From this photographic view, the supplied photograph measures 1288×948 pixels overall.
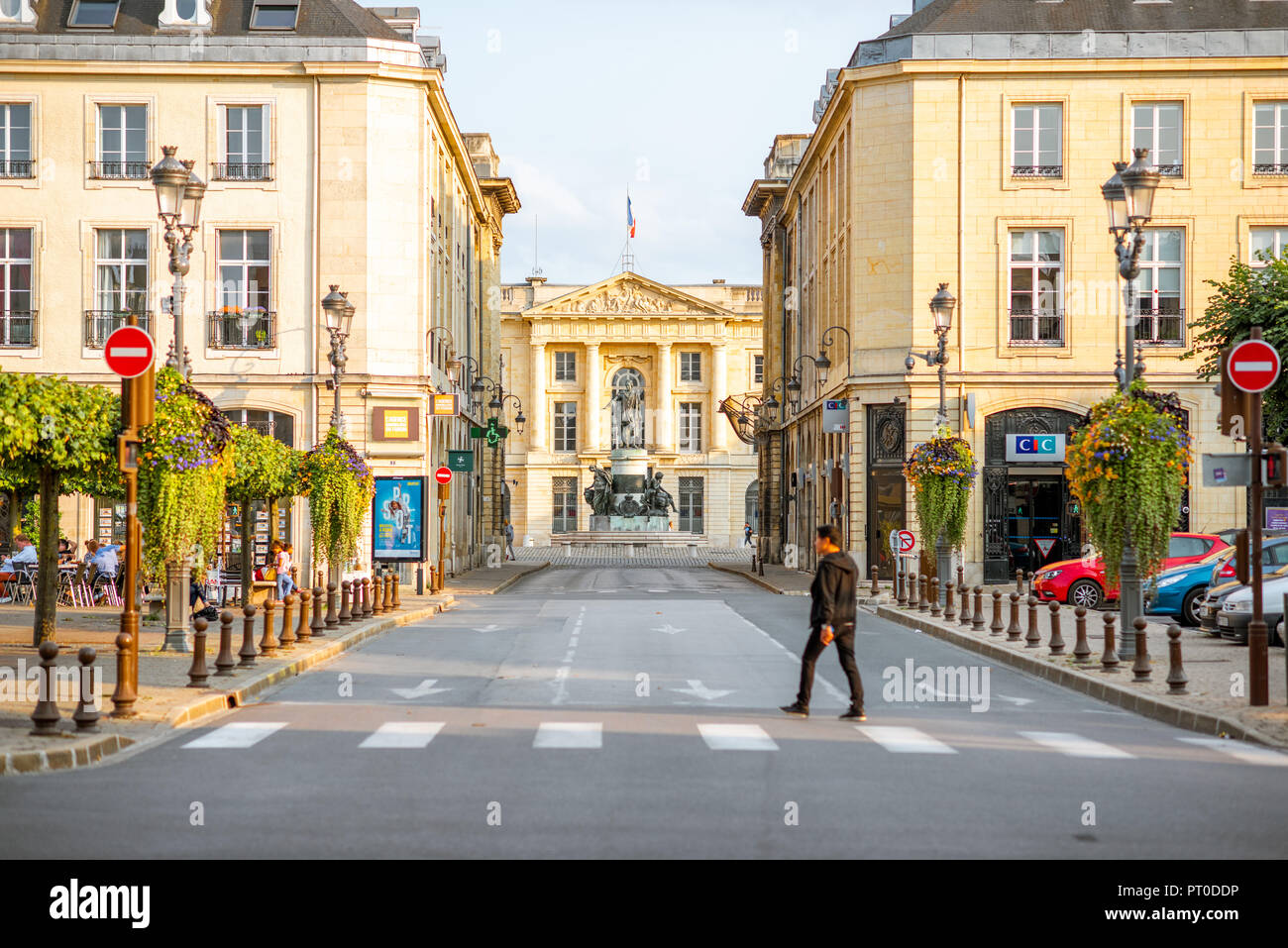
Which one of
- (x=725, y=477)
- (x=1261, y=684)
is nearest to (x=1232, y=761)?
(x=1261, y=684)

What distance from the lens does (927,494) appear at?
3186 centimetres

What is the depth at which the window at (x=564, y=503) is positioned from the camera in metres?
104

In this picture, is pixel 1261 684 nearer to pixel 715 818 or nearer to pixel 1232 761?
pixel 1232 761

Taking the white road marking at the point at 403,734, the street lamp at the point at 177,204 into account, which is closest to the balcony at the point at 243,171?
the street lamp at the point at 177,204

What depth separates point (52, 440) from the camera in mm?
18391

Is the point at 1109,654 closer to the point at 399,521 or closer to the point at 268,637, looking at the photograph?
the point at 268,637

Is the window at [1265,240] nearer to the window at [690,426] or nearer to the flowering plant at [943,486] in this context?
the flowering plant at [943,486]

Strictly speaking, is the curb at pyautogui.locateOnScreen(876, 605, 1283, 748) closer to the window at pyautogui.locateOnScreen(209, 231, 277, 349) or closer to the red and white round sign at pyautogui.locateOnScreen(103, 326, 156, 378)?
the red and white round sign at pyautogui.locateOnScreen(103, 326, 156, 378)

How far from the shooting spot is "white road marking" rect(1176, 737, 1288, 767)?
37.4ft

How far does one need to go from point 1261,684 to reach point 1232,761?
9.59 feet

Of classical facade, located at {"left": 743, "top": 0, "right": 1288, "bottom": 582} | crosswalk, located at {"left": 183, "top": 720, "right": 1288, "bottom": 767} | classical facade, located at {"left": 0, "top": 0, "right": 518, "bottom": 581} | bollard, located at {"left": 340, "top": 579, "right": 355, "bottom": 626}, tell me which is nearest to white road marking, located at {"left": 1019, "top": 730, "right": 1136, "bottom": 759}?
crosswalk, located at {"left": 183, "top": 720, "right": 1288, "bottom": 767}

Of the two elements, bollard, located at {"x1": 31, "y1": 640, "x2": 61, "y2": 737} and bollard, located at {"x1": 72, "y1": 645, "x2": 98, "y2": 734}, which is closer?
bollard, located at {"x1": 31, "y1": 640, "x2": 61, "y2": 737}

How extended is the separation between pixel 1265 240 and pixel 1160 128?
404 centimetres

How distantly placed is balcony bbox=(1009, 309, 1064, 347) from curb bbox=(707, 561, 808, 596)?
30.0ft
